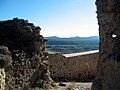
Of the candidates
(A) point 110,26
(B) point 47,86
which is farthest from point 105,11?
(B) point 47,86

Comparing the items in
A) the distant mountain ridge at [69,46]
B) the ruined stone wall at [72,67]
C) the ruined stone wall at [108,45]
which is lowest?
the distant mountain ridge at [69,46]

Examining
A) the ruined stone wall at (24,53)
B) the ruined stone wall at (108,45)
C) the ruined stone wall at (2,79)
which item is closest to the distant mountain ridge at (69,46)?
the ruined stone wall at (24,53)

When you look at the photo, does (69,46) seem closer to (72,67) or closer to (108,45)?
(72,67)

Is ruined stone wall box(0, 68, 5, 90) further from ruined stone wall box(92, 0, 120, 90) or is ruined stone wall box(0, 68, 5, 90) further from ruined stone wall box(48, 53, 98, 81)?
ruined stone wall box(48, 53, 98, 81)

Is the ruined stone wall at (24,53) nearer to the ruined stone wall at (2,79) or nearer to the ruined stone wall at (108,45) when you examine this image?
the ruined stone wall at (2,79)

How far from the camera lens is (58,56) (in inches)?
807

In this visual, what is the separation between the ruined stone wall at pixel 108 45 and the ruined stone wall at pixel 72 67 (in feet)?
40.6

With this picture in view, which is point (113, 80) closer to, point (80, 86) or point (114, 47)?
point (114, 47)

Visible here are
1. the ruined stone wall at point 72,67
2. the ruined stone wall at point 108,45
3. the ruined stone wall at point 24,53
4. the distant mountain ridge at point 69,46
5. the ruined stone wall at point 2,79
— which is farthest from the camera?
the distant mountain ridge at point 69,46

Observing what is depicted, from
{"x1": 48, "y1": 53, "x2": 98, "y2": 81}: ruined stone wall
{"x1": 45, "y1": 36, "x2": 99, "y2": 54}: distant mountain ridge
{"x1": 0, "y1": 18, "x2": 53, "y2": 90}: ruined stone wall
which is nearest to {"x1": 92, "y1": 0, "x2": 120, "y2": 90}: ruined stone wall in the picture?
{"x1": 0, "y1": 18, "x2": 53, "y2": 90}: ruined stone wall

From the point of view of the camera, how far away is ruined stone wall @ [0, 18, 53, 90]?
14.4m

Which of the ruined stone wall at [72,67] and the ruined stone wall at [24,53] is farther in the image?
the ruined stone wall at [72,67]

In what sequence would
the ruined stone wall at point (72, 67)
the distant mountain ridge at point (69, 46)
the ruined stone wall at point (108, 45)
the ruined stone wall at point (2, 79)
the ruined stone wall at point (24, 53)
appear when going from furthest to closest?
the distant mountain ridge at point (69, 46)
the ruined stone wall at point (72, 67)
the ruined stone wall at point (24, 53)
the ruined stone wall at point (2, 79)
the ruined stone wall at point (108, 45)

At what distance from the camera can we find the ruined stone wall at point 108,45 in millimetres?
7008
